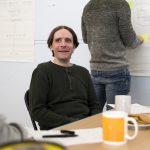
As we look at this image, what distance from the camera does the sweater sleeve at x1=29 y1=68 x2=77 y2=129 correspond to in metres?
1.93

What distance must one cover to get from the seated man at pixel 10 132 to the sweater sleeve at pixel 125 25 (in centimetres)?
186

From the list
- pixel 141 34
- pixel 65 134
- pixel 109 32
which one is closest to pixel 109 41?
pixel 109 32

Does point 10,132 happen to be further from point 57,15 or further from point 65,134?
point 57,15

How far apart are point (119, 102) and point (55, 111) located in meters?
0.51

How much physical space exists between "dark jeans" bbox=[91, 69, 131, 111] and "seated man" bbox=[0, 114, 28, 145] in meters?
1.85

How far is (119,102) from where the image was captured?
1.66 metres

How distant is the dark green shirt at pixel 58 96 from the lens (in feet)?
6.42

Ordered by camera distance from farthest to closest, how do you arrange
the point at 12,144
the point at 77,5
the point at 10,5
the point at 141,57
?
the point at 10,5 → the point at 77,5 → the point at 141,57 → the point at 12,144

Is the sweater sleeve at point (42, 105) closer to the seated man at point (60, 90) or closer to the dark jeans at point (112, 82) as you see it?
the seated man at point (60, 90)

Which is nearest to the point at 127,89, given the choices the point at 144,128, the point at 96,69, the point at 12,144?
the point at 96,69

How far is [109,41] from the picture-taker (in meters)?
2.71

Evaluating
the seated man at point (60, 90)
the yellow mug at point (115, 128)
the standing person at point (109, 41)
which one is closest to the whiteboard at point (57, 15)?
the standing person at point (109, 41)

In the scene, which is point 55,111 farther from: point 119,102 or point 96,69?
point 96,69

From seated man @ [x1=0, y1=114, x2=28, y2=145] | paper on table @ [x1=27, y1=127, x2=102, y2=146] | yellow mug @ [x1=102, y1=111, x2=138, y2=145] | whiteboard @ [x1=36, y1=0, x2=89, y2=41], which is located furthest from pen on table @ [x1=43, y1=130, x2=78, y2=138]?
whiteboard @ [x1=36, y1=0, x2=89, y2=41]
